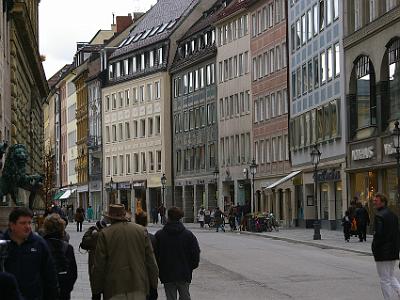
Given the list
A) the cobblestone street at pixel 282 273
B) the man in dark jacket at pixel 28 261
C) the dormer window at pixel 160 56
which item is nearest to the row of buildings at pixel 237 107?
the dormer window at pixel 160 56

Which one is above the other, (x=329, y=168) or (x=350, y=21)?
(x=350, y=21)

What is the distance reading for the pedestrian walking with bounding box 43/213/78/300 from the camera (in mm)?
12297

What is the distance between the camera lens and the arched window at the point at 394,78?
156 feet

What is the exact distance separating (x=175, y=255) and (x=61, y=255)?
9.09 ft

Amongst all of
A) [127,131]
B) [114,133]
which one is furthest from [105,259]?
[114,133]

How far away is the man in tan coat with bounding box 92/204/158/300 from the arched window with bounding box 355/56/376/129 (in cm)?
3987

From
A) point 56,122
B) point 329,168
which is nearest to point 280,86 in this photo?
point 329,168

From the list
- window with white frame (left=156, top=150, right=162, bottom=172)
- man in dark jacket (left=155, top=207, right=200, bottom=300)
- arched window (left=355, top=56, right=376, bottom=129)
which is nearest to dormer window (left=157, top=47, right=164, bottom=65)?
window with white frame (left=156, top=150, right=162, bottom=172)

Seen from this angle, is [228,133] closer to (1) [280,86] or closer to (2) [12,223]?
(1) [280,86]

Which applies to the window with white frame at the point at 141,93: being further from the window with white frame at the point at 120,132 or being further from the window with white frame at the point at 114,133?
the window with white frame at the point at 114,133

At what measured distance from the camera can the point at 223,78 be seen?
88938 mm

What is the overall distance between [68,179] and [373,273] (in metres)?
113

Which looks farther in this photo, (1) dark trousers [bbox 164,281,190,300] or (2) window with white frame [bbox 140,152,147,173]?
(2) window with white frame [bbox 140,152,147,173]

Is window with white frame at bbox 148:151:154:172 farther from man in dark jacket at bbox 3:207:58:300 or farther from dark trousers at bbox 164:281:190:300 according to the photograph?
man in dark jacket at bbox 3:207:58:300
